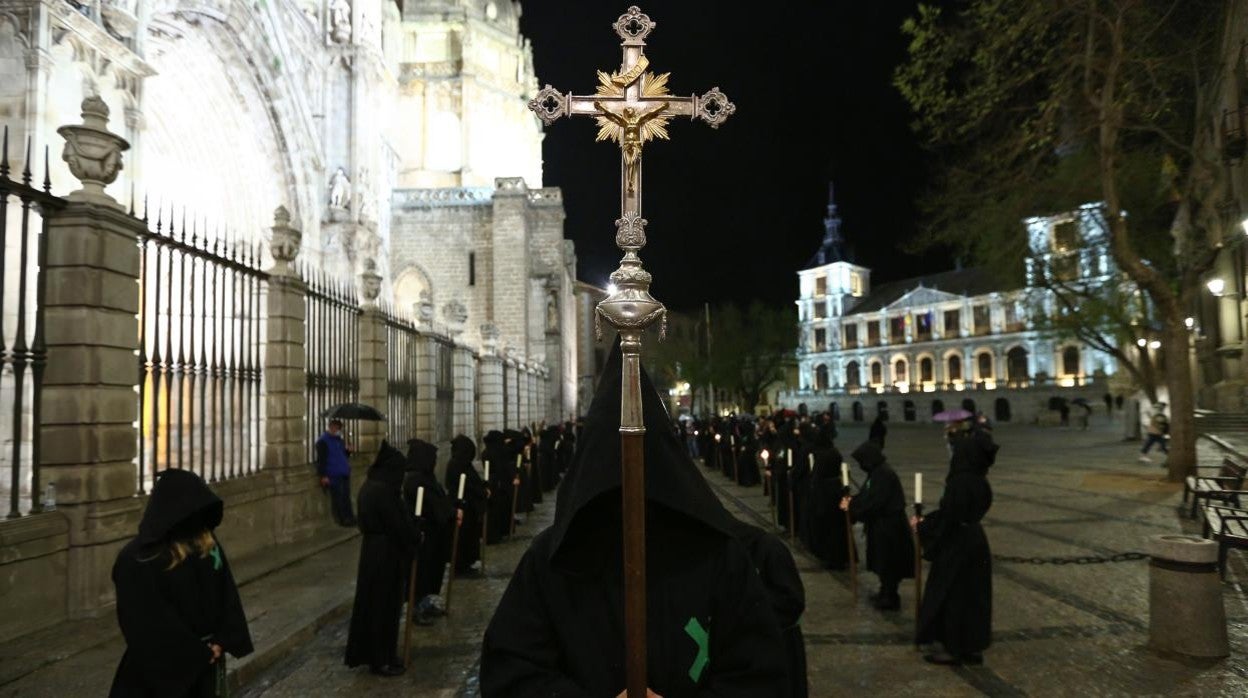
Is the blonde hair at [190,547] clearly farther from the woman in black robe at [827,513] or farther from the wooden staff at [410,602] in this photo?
the woman in black robe at [827,513]

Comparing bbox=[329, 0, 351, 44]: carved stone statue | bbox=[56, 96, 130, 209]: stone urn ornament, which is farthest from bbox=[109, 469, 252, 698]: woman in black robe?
bbox=[329, 0, 351, 44]: carved stone statue

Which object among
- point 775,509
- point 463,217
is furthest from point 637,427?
point 463,217

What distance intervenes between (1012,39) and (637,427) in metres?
14.1

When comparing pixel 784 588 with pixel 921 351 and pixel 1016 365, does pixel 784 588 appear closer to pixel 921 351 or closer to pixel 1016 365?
pixel 1016 365

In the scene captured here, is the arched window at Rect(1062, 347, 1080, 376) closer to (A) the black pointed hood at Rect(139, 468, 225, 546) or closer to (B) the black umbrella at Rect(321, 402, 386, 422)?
(B) the black umbrella at Rect(321, 402, 386, 422)

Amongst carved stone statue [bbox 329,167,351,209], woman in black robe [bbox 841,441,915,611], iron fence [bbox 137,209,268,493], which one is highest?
carved stone statue [bbox 329,167,351,209]

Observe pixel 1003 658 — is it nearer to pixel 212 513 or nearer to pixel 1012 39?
pixel 212 513

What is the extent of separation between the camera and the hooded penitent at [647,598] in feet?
7.03

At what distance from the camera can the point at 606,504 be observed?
2250 mm

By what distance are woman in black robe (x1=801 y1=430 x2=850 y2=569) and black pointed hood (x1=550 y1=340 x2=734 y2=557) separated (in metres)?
7.05

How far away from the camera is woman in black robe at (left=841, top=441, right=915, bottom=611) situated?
6980 millimetres

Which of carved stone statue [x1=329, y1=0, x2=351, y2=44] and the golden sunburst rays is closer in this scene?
the golden sunburst rays

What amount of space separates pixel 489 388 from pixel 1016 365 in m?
63.6

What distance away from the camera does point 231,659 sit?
535 centimetres
